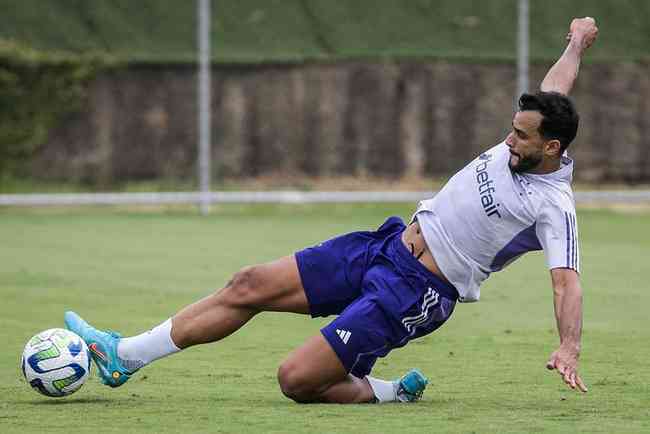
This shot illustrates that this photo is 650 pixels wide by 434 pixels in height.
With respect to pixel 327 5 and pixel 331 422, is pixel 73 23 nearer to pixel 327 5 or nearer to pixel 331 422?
pixel 327 5

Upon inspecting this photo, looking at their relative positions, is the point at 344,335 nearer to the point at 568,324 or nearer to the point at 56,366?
the point at 568,324

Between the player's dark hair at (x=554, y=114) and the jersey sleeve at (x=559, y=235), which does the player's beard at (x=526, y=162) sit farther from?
the jersey sleeve at (x=559, y=235)

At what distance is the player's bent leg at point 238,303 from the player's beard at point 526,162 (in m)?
1.22

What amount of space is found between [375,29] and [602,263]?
967cm

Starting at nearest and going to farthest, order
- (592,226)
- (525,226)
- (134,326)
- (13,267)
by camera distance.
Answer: (525,226) → (134,326) → (13,267) → (592,226)

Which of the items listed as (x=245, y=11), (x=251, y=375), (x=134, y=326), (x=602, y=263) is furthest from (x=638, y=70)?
(x=251, y=375)

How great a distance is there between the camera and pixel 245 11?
24000mm

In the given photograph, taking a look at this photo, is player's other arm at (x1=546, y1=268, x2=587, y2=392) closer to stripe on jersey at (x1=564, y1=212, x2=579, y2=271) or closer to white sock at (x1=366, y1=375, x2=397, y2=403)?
stripe on jersey at (x1=564, y1=212, x2=579, y2=271)

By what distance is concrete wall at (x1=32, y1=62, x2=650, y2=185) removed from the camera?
22.9 m

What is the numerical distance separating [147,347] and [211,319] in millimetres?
353

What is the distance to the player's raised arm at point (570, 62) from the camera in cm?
773

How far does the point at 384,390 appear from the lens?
24.5 feet

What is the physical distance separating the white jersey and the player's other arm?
0.23 meters

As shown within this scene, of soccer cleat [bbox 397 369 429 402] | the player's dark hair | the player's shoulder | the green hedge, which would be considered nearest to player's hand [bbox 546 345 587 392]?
the player's shoulder
